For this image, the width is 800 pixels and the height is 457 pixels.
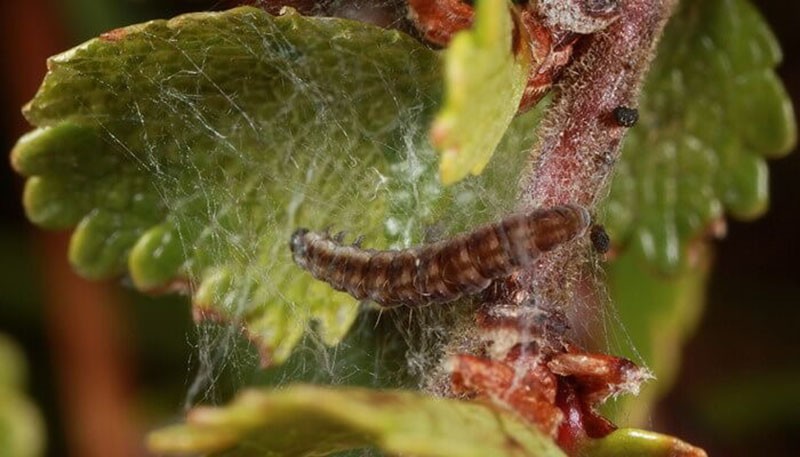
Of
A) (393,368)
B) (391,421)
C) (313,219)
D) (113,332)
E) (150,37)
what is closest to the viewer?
(391,421)

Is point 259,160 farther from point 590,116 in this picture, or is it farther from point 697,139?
point 697,139

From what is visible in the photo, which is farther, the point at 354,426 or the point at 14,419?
the point at 14,419

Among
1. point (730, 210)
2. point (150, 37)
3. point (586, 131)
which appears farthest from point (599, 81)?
point (730, 210)

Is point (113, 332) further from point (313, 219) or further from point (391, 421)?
point (391, 421)

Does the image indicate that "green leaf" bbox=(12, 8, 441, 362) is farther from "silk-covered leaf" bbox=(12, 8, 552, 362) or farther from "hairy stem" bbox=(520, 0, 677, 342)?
→ "hairy stem" bbox=(520, 0, 677, 342)

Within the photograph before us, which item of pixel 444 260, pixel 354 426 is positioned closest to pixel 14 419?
pixel 444 260

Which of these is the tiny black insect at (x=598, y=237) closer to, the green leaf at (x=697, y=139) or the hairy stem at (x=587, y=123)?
the hairy stem at (x=587, y=123)

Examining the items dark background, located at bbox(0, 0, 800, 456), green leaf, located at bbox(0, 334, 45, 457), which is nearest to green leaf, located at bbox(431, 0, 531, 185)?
green leaf, located at bbox(0, 334, 45, 457)
